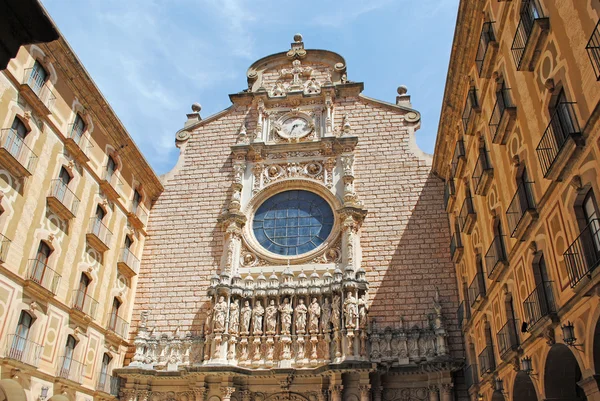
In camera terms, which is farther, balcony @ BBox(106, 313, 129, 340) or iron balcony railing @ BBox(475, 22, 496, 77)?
balcony @ BBox(106, 313, 129, 340)

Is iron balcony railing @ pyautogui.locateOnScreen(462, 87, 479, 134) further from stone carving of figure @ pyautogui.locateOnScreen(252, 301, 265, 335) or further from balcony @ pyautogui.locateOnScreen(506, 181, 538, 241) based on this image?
stone carving of figure @ pyautogui.locateOnScreen(252, 301, 265, 335)

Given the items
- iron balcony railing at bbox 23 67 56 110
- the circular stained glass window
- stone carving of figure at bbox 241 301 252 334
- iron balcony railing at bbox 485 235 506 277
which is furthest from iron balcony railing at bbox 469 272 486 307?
iron balcony railing at bbox 23 67 56 110

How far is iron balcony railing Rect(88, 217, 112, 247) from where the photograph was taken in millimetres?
18359

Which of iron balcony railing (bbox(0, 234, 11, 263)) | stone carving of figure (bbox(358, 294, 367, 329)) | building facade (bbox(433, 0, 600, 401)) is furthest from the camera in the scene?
stone carving of figure (bbox(358, 294, 367, 329))

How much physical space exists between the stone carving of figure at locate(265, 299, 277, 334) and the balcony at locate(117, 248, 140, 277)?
570 cm

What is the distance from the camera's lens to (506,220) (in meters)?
12.4

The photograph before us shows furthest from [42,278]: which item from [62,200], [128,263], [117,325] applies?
[128,263]

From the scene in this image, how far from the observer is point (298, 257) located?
68.2ft

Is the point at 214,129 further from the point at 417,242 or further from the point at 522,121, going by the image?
the point at 522,121

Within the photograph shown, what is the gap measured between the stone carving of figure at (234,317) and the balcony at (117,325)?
416 centimetres

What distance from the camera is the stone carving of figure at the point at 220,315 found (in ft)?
61.3

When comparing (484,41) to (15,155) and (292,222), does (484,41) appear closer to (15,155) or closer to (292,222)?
(292,222)

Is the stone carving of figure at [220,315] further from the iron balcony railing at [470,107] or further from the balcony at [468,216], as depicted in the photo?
the iron balcony railing at [470,107]

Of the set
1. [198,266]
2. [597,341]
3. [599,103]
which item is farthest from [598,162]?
[198,266]
